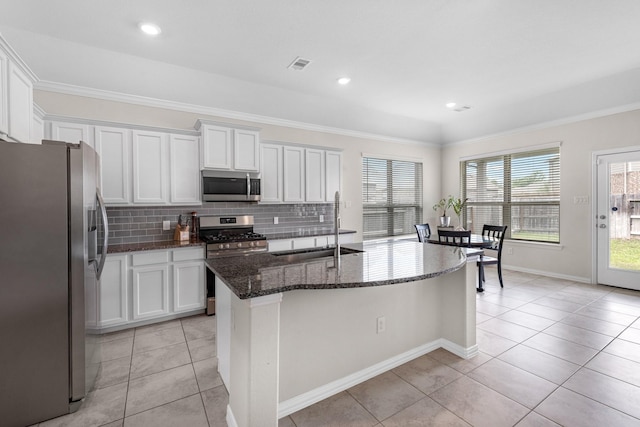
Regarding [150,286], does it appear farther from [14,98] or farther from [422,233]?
[422,233]

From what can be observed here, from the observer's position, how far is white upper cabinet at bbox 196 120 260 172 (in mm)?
3811

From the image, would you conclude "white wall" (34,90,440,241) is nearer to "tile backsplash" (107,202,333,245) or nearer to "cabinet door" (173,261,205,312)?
"tile backsplash" (107,202,333,245)

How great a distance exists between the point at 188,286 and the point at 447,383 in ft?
9.41

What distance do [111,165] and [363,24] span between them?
3.12 metres

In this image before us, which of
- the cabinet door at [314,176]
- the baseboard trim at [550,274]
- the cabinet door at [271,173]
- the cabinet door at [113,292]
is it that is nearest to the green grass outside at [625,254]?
the baseboard trim at [550,274]

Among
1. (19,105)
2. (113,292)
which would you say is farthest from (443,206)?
(19,105)

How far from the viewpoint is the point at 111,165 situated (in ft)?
11.1

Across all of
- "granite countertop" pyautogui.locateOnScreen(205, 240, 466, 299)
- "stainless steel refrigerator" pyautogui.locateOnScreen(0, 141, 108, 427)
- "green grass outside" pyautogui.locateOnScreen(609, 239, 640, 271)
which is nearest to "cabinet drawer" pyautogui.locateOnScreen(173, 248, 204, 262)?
"stainless steel refrigerator" pyautogui.locateOnScreen(0, 141, 108, 427)

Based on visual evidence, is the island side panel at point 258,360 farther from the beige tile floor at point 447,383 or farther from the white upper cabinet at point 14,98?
the white upper cabinet at point 14,98

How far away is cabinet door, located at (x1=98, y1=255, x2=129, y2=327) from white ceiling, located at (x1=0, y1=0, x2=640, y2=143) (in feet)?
6.87

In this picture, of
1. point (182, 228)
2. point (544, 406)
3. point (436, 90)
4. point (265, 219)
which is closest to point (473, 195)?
point (436, 90)

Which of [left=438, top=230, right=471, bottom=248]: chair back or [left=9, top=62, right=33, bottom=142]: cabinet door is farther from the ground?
[left=9, top=62, right=33, bottom=142]: cabinet door

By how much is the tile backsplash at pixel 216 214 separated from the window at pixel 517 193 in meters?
3.43

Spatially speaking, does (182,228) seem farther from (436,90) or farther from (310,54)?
(436,90)
